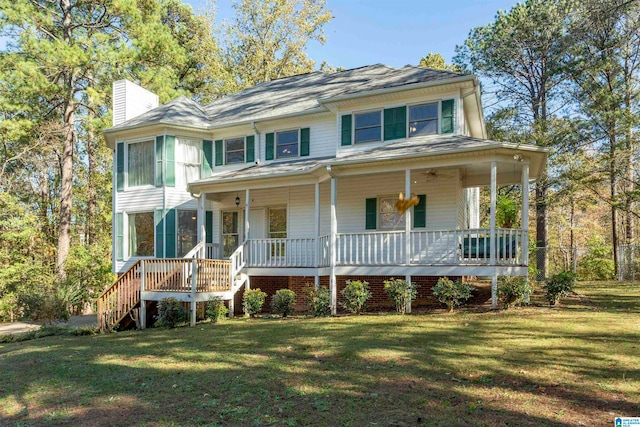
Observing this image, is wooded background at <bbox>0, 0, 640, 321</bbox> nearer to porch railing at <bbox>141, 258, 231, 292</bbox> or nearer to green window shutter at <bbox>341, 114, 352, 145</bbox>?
porch railing at <bbox>141, 258, 231, 292</bbox>

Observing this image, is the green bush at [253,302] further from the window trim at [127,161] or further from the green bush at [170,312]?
the window trim at [127,161]

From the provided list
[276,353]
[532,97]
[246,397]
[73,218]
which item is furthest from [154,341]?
[532,97]

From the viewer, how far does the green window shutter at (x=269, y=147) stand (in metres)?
16.4

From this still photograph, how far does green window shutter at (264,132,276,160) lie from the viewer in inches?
646

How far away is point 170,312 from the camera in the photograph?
11.7 meters

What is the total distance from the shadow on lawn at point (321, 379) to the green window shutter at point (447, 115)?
6010 millimetres

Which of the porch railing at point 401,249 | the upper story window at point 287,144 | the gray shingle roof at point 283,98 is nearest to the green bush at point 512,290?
the porch railing at point 401,249

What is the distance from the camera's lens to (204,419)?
477cm

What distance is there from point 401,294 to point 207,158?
31.7 ft

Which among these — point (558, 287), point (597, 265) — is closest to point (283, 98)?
point (558, 287)

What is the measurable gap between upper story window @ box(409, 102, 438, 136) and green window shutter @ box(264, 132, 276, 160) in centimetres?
519

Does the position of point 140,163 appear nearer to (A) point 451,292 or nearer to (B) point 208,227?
(B) point 208,227

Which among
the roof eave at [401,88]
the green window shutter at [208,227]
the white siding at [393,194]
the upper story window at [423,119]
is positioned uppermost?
the roof eave at [401,88]

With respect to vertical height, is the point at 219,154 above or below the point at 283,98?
below
